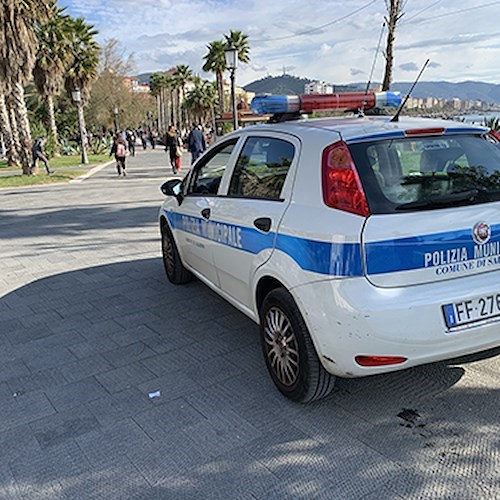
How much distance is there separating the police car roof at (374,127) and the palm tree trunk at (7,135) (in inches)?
825

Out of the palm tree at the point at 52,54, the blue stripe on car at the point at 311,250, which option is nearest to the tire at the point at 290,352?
the blue stripe on car at the point at 311,250

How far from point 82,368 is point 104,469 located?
1.29m

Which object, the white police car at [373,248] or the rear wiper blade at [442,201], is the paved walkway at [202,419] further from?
the rear wiper blade at [442,201]

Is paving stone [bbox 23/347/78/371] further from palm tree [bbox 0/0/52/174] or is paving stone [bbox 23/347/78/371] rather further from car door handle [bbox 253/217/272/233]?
palm tree [bbox 0/0/52/174]

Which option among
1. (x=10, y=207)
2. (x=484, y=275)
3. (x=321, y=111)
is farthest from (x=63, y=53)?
(x=484, y=275)

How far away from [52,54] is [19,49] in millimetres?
11655

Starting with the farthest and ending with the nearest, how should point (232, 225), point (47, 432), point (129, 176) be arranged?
point (129, 176) → point (232, 225) → point (47, 432)

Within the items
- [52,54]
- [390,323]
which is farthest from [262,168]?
[52,54]

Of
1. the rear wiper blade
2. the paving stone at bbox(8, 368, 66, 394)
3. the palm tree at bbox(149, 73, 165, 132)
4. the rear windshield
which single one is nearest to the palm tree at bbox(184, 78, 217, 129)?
the palm tree at bbox(149, 73, 165, 132)

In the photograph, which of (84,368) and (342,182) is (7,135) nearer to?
(84,368)

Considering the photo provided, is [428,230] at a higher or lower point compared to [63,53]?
lower

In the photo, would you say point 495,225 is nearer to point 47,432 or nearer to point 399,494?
point 399,494

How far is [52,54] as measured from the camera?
29375 millimetres

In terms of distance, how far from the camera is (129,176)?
798 inches
